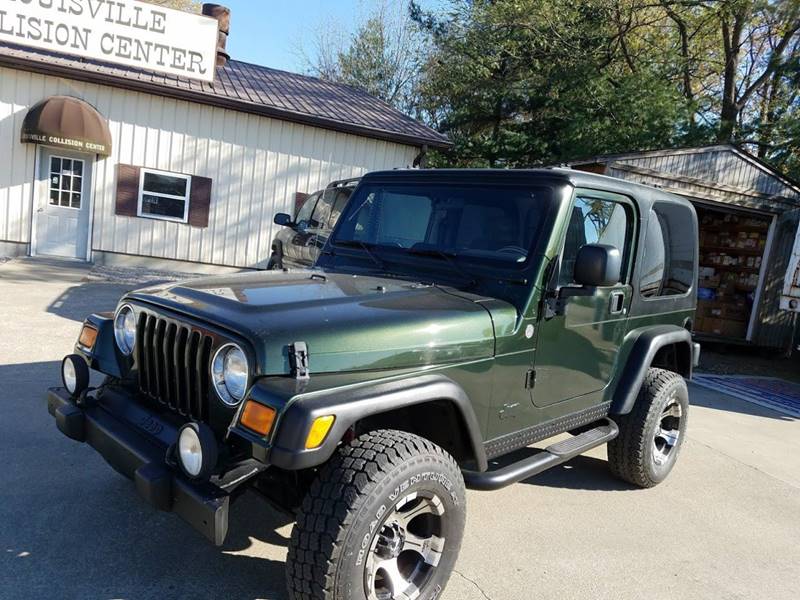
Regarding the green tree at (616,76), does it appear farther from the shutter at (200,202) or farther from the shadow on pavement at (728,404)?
the shutter at (200,202)

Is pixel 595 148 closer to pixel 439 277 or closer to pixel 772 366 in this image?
pixel 772 366

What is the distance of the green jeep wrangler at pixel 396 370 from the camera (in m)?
2.25

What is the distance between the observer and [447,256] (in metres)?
3.39

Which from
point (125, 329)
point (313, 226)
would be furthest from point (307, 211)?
point (125, 329)

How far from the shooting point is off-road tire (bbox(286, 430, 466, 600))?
7.20ft

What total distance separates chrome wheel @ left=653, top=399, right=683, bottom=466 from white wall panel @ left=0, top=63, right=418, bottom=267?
10.1 metres

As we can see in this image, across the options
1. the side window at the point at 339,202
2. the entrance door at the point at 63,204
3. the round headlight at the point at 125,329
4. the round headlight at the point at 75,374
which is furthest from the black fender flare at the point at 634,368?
the entrance door at the point at 63,204

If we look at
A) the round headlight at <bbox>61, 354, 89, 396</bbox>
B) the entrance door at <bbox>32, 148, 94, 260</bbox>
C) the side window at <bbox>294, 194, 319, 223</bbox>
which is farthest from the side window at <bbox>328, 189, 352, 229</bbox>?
the entrance door at <bbox>32, 148, 94, 260</bbox>

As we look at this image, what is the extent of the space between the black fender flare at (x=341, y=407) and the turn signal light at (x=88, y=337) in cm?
149

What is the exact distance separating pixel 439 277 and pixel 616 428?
5.08 ft

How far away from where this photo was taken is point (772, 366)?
1115cm

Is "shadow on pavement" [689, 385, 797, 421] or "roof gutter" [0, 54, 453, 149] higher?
"roof gutter" [0, 54, 453, 149]

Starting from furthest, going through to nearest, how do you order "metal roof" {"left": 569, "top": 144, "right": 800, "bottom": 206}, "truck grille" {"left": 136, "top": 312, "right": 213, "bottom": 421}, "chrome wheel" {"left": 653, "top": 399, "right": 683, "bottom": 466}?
1. "metal roof" {"left": 569, "top": 144, "right": 800, "bottom": 206}
2. "chrome wheel" {"left": 653, "top": 399, "right": 683, "bottom": 466}
3. "truck grille" {"left": 136, "top": 312, "right": 213, "bottom": 421}

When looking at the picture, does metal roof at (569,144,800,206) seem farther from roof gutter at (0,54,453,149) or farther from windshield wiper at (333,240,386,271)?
windshield wiper at (333,240,386,271)
